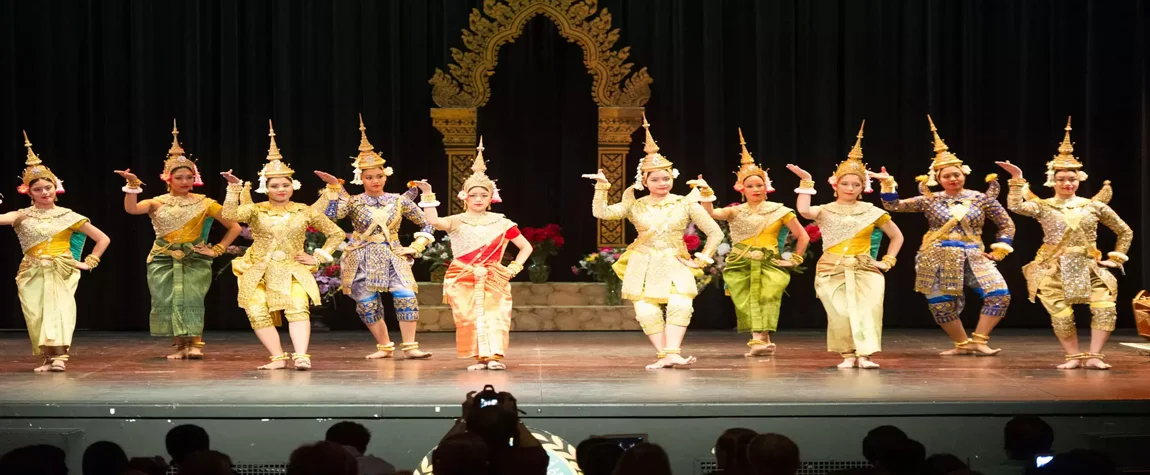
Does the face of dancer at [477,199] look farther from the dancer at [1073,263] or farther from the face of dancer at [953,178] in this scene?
the dancer at [1073,263]

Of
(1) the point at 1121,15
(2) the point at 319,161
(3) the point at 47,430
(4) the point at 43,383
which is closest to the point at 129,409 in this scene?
(3) the point at 47,430

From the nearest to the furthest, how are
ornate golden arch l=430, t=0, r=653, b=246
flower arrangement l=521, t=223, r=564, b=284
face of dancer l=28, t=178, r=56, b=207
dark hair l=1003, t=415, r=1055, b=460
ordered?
dark hair l=1003, t=415, r=1055, b=460 → face of dancer l=28, t=178, r=56, b=207 → flower arrangement l=521, t=223, r=564, b=284 → ornate golden arch l=430, t=0, r=653, b=246

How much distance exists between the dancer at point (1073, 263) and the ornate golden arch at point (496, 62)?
3602 mm

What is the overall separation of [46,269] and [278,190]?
4.47 ft

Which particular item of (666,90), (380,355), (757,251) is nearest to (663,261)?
(757,251)

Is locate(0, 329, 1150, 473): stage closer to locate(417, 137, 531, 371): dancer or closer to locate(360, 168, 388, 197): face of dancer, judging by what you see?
locate(417, 137, 531, 371): dancer

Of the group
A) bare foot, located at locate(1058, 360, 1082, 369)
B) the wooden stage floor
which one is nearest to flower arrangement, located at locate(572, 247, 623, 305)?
the wooden stage floor

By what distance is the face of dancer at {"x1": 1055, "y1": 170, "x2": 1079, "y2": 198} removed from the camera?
741cm

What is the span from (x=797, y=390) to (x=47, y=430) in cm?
328

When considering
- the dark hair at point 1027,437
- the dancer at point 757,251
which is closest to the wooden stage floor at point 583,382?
the dancer at point 757,251

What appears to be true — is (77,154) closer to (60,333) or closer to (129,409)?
(60,333)

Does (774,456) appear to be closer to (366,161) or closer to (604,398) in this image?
(604,398)

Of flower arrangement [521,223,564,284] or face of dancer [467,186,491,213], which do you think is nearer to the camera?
face of dancer [467,186,491,213]

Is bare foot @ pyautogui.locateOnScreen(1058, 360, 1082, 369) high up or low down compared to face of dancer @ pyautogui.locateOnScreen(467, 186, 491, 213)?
down
